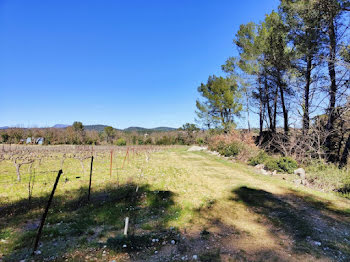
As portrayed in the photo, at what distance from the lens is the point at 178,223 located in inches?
162

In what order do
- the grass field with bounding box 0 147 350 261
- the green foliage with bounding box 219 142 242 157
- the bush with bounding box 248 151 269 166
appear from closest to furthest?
the grass field with bounding box 0 147 350 261 → the bush with bounding box 248 151 269 166 → the green foliage with bounding box 219 142 242 157

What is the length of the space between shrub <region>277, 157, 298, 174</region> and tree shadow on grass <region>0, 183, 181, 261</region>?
6.21m

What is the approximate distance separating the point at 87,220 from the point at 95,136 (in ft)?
95.4

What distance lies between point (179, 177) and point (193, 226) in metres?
4.41

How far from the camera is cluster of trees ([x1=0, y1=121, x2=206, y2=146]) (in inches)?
1051

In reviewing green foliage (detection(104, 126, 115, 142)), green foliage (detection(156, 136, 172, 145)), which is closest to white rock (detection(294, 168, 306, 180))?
green foliage (detection(156, 136, 172, 145))

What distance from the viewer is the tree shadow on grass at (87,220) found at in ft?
10.4

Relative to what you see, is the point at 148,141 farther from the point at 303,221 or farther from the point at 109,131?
the point at 303,221

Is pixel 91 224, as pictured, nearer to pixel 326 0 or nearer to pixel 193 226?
pixel 193 226

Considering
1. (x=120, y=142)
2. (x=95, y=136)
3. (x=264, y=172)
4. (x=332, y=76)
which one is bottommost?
(x=264, y=172)

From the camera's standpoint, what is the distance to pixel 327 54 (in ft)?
31.9

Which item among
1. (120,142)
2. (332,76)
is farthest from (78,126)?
(332,76)

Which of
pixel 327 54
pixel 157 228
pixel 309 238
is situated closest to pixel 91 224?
pixel 157 228

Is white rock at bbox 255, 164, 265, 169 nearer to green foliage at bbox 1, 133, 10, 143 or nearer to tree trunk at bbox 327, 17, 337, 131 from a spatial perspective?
tree trunk at bbox 327, 17, 337, 131
